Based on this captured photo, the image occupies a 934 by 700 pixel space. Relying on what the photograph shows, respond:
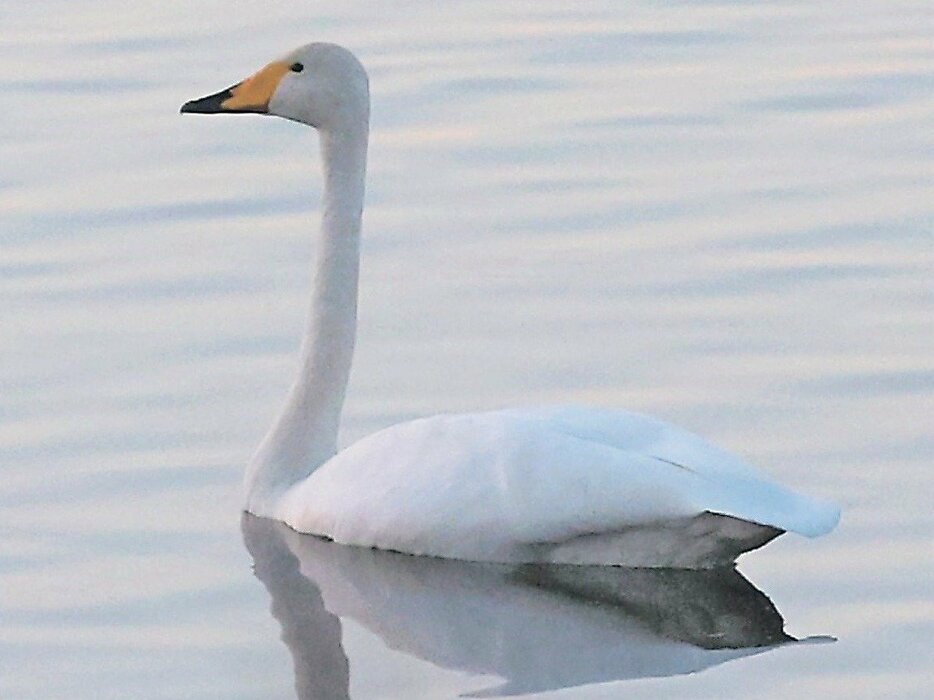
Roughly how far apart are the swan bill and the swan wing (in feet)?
3.78

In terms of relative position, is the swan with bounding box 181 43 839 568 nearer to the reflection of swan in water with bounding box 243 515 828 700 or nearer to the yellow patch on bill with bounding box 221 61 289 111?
the reflection of swan in water with bounding box 243 515 828 700

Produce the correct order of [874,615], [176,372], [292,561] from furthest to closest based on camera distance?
[176,372] → [292,561] → [874,615]

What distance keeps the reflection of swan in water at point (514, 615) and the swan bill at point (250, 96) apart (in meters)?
1.34

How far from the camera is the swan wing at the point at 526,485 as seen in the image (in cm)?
705

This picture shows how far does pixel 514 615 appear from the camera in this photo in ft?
23.4

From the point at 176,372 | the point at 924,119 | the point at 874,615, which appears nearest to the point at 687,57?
the point at 924,119

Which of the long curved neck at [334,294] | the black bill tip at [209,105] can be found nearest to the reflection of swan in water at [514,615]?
the long curved neck at [334,294]

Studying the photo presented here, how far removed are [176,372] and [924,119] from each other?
415 centimetres

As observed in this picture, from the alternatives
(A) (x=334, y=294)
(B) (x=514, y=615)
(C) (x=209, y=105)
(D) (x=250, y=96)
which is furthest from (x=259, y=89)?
(B) (x=514, y=615)

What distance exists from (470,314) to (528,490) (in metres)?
2.19

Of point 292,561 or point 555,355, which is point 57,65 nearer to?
point 555,355

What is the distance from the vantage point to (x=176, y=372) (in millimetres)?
8875

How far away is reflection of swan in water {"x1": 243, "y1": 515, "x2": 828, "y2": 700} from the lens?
676 cm

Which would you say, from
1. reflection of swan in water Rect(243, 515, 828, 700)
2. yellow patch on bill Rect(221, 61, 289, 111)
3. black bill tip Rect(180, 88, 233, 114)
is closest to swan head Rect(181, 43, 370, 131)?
yellow patch on bill Rect(221, 61, 289, 111)
